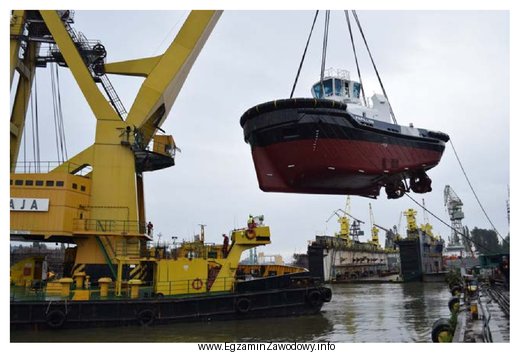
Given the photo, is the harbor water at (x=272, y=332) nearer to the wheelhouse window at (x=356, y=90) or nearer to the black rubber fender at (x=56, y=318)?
the black rubber fender at (x=56, y=318)

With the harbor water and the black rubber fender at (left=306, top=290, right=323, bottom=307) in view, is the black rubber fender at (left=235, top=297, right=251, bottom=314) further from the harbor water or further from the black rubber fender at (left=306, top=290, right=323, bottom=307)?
the black rubber fender at (left=306, top=290, right=323, bottom=307)

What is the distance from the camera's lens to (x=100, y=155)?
47.5 ft

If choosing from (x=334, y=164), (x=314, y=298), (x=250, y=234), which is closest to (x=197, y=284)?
(x=250, y=234)

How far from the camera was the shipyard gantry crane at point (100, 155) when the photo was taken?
13.2 m

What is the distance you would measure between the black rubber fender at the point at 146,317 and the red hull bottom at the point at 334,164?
6.02 meters

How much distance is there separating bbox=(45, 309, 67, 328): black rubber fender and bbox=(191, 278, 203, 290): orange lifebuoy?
150 inches

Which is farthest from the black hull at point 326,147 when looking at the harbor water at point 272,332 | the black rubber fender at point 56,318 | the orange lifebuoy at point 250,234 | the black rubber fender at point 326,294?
the black rubber fender at point 56,318

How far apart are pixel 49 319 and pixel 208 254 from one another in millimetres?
5339

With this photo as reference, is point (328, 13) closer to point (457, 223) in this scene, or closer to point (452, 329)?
point (452, 329)

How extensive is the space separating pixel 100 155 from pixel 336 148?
26.1 feet

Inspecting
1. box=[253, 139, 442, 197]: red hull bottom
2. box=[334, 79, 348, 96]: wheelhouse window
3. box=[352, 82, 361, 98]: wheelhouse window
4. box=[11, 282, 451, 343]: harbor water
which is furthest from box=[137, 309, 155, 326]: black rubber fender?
box=[352, 82, 361, 98]: wheelhouse window

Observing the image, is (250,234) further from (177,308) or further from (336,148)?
(336,148)

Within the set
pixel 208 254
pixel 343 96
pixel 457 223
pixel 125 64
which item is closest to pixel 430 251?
pixel 457 223

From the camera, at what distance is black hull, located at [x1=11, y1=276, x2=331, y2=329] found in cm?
1201
